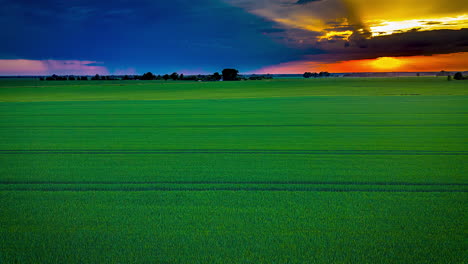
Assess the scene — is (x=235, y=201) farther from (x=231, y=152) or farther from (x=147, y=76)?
(x=147, y=76)

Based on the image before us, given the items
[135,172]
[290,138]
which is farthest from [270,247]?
[290,138]

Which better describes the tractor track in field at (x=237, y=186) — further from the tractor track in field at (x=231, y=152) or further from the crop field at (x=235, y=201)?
the tractor track in field at (x=231, y=152)

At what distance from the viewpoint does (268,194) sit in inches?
235

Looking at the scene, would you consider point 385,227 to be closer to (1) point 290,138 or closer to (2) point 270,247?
(2) point 270,247

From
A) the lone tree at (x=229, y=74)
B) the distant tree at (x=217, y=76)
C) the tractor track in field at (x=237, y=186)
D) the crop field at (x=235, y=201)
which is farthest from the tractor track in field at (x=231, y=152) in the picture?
the lone tree at (x=229, y=74)

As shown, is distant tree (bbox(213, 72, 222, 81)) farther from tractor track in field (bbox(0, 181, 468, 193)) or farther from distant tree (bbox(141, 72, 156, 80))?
tractor track in field (bbox(0, 181, 468, 193))

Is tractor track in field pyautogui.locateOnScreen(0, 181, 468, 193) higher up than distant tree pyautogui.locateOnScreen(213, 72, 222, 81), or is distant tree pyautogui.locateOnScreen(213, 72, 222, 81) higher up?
distant tree pyautogui.locateOnScreen(213, 72, 222, 81)

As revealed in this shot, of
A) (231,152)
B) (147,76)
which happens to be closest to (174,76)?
(147,76)

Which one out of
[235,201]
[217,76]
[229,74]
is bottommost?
[235,201]

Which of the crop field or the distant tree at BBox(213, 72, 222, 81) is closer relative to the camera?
the crop field

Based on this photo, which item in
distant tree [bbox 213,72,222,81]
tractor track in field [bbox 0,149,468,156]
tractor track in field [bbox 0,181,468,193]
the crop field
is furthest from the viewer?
distant tree [bbox 213,72,222,81]

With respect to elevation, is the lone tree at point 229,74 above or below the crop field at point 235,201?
above

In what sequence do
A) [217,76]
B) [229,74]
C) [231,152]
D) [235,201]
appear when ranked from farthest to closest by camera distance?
[229,74] < [217,76] < [231,152] < [235,201]

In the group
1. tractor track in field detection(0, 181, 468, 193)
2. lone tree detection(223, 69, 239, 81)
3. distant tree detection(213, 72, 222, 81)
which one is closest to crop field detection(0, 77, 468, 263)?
tractor track in field detection(0, 181, 468, 193)
